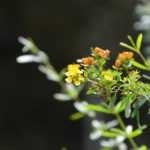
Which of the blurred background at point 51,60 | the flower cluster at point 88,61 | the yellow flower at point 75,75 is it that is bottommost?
the yellow flower at point 75,75

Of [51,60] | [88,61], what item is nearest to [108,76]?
[88,61]

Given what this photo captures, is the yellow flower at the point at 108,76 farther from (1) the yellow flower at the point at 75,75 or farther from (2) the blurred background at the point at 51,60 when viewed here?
(2) the blurred background at the point at 51,60

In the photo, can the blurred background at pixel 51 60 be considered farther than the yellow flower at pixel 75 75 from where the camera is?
Yes

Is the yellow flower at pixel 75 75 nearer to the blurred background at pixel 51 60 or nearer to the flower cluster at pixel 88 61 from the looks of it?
the flower cluster at pixel 88 61

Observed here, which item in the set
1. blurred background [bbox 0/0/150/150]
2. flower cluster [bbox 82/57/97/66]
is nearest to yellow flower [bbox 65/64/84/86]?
flower cluster [bbox 82/57/97/66]

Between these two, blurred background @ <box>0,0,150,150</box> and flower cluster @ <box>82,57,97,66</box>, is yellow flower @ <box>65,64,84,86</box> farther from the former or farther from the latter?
blurred background @ <box>0,0,150,150</box>

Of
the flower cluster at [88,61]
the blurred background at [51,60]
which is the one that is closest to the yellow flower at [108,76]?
the flower cluster at [88,61]

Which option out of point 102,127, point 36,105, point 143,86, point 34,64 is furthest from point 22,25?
point 143,86

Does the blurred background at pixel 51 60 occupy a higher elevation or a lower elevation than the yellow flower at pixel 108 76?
higher
